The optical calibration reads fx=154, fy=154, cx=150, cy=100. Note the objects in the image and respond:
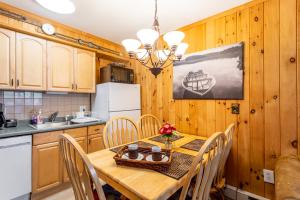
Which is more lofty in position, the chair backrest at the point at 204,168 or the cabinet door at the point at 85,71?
the cabinet door at the point at 85,71

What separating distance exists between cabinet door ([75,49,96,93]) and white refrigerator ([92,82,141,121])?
0.57 feet

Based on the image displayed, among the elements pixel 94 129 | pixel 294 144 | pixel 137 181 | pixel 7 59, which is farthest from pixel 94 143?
pixel 294 144

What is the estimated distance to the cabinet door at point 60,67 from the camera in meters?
2.17

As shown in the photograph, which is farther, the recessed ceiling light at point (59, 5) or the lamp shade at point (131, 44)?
the recessed ceiling light at point (59, 5)

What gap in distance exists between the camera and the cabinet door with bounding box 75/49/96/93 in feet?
8.04

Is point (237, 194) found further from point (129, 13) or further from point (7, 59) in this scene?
point (7, 59)

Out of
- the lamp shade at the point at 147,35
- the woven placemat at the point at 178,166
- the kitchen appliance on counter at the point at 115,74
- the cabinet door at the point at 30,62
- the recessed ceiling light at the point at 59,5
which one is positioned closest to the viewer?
the woven placemat at the point at 178,166

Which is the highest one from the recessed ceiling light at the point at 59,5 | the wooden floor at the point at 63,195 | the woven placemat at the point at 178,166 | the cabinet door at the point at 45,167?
the recessed ceiling light at the point at 59,5

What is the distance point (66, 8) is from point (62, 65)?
0.80 metres

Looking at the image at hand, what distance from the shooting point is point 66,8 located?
1.80 metres

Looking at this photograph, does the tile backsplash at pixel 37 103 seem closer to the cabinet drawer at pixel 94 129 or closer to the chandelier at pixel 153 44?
the cabinet drawer at pixel 94 129

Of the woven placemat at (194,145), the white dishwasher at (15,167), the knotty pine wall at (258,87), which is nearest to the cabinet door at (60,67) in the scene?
the knotty pine wall at (258,87)

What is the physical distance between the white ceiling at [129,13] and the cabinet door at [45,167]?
1.71m

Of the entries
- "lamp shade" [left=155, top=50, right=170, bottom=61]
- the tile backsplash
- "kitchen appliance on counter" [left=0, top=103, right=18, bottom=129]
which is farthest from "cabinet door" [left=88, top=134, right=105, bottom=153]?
"lamp shade" [left=155, top=50, right=170, bottom=61]
